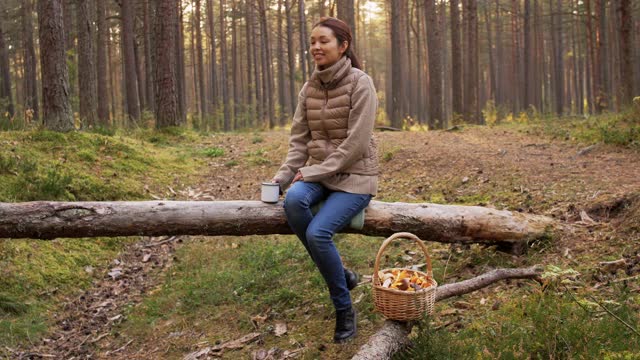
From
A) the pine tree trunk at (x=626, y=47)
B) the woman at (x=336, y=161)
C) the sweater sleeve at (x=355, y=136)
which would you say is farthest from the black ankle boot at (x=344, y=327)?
the pine tree trunk at (x=626, y=47)

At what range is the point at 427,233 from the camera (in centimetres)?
528

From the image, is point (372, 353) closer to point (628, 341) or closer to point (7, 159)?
point (628, 341)

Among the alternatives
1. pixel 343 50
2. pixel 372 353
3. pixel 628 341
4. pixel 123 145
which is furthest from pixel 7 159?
pixel 628 341

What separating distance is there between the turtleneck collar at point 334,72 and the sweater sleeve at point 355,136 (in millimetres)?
153

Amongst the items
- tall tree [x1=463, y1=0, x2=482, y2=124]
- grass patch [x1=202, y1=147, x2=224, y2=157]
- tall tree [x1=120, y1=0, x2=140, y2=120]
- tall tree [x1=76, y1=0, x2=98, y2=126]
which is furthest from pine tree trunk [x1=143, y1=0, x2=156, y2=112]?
tall tree [x1=463, y1=0, x2=482, y2=124]

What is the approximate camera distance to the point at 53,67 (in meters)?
9.62

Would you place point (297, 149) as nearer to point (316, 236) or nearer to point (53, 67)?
point (316, 236)

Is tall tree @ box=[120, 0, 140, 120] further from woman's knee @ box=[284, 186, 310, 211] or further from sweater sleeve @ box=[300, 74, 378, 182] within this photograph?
sweater sleeve @ box=[300, 74, 378, 182]

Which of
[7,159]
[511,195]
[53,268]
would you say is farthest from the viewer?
[7,159]

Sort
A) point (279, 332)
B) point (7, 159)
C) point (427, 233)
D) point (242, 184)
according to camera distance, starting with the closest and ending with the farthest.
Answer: point (279, 332) → point (427, 233) → point (7, 159) → point (242, 184)

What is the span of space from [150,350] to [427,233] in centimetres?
284

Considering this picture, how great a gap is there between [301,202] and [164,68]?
11.3 m

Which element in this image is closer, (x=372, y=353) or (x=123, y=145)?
(x=372, y=353)

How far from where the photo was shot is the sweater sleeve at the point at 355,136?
14.0 ft
